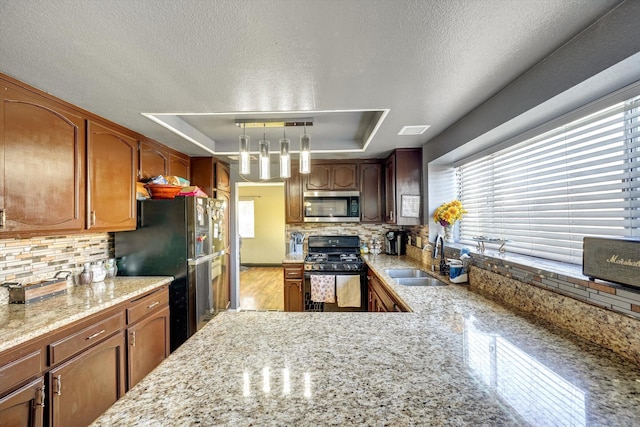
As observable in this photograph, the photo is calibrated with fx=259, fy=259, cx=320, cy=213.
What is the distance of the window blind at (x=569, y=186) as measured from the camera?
3.74 ft

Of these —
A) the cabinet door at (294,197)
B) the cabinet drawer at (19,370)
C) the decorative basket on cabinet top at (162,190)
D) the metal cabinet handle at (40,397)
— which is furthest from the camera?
the cabinet door at (294,197)

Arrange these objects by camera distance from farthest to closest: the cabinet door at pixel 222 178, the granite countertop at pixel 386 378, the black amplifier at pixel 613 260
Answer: the cabinet door at pixel 222 178 < the black amplifier at pixel 613 260 < the granite countertop at pixel 386 378

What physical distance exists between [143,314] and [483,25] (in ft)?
8.77

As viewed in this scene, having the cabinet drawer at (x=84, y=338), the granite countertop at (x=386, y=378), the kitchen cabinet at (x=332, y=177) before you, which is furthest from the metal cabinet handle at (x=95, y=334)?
the kitchen cabinet at (x=332, y=177)

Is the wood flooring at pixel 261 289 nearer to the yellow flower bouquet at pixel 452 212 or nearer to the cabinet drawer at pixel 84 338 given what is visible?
the cabinet drawer at pixel 84 338

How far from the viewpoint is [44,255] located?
187 cm

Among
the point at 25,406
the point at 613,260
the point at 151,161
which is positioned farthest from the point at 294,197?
the point at 613,260

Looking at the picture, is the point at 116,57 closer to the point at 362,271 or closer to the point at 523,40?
the point at 523,40

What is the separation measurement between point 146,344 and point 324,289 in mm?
1751

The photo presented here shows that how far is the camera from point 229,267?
363 cm

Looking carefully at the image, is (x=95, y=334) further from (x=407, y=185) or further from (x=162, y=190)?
(x=407, y=185)

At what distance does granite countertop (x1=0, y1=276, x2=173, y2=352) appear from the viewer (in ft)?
4.05

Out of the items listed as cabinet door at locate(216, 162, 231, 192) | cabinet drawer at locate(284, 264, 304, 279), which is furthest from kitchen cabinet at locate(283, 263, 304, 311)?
cabinet door at locate(216, 162, 231, 192)

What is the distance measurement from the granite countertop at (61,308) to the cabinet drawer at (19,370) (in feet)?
0.30
